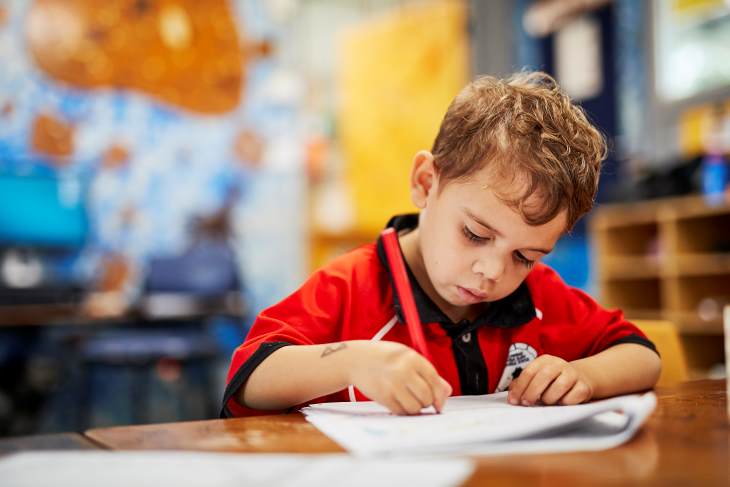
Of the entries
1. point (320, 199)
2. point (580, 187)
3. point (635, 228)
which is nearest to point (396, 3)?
point (320, 199)

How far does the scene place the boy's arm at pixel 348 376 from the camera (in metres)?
0.66

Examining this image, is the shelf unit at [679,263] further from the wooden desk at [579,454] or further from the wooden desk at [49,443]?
the wooden desk at [49,443]

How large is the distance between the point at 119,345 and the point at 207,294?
88cm

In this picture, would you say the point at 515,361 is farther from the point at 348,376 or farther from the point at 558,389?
the point at 348,376

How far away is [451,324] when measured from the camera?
38.6 inches

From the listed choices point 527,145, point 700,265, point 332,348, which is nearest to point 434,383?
point 332,348

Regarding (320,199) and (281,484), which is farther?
(320,199)

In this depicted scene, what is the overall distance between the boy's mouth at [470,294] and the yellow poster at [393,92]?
436 cm

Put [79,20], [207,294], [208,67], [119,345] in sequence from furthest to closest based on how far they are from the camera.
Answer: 1. [208,67]
2. [79,20]
3. [207,294]
4. [119,345]

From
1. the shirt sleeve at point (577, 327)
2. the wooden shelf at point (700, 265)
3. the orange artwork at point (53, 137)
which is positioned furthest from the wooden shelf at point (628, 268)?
the orange artwork at point (53, 137)

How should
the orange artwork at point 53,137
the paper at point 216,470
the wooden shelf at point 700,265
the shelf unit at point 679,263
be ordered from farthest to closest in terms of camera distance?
the orange artwork at point 53,137 < the shelf unit at point 679,263 < the wooden shelf at point 700,265 < the paper at point 216,470

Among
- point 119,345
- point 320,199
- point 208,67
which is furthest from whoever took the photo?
point 320,199

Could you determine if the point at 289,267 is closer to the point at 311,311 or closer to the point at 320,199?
the point at 320,199

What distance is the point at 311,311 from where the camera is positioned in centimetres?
91
